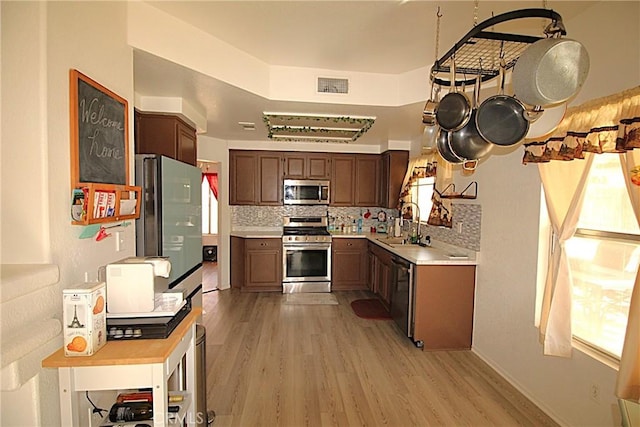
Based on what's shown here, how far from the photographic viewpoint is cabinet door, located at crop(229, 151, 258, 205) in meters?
5.18

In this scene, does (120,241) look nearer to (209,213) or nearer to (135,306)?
(135,306)

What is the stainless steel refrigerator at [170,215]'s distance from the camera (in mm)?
2049

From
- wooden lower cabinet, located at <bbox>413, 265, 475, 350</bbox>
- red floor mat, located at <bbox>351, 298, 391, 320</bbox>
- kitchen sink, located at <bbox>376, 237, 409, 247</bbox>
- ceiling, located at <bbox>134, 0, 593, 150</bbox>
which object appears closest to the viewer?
ceiling, located at <bbox>134, 0, 593, 150</bbox>

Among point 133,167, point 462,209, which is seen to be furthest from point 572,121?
point 133,167

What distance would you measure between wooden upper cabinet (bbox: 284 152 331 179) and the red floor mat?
2.07 metres

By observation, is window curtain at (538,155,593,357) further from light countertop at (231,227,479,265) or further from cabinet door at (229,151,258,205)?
cabinet door at (229,151,258,205)

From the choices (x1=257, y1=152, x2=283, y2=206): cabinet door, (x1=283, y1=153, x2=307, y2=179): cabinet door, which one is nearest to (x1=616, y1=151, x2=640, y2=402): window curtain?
(x1=283, y1=153, x2=307, y2=179): cabinet door

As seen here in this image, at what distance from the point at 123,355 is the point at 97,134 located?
1064 mm

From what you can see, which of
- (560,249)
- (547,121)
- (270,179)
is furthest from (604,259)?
(270,179)

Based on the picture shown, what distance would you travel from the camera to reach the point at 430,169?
4.16 metres

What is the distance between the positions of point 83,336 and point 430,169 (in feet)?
12.8

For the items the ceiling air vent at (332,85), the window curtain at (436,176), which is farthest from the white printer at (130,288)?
the window curtain at (436,176)

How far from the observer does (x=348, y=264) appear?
5.14m

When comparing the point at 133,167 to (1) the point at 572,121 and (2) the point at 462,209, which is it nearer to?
(1) the point at 572,121
